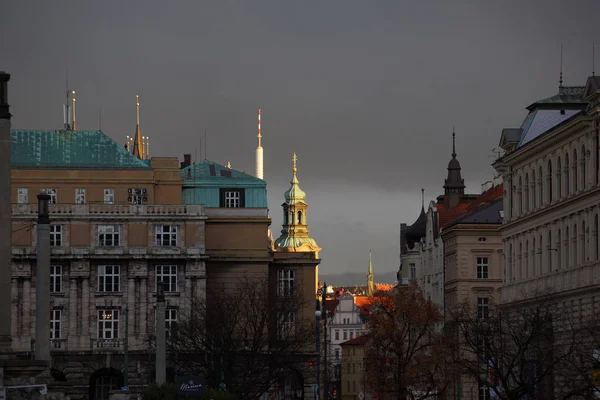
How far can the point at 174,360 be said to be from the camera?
12862cm

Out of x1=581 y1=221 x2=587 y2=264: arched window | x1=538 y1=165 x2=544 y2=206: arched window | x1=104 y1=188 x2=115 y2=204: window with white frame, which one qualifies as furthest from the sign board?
x1=104 y1=188 x2=115 y2=204: window with white frame

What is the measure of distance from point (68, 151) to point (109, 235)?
813 centimetres

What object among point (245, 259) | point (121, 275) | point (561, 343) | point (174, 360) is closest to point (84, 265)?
point (121, 275)

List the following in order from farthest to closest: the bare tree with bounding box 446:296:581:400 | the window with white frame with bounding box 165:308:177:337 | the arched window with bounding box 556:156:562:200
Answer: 1. the window with white frame with bounding box 165:308:177:337
2. the arched window with bounding box 556:156:562:200
3. the bare tree with bounding box 446:296:581:400

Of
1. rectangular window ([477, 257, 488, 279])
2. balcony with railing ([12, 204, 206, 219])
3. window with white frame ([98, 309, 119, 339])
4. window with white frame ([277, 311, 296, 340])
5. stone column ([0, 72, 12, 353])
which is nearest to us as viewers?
stone column ([0, 72, 12, 353])

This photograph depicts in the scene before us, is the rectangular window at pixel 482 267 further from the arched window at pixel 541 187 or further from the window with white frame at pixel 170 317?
the arched window at pixel 541 187

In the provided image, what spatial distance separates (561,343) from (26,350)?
53100 mm

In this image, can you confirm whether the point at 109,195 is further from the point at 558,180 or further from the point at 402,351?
the point at 558,180

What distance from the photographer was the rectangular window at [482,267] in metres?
149

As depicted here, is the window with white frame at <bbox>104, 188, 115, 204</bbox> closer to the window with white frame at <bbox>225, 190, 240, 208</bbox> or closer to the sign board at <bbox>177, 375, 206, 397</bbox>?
the window with white frame at <bbox>225, 190, 240, 208</bbox>

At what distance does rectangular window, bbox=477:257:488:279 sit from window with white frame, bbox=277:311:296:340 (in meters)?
13.6

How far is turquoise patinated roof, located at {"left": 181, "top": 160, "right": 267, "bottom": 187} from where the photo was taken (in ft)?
508

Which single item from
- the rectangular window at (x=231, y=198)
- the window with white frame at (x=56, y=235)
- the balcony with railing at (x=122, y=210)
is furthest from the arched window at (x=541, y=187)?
the window with white frame at (x=56, y=235)

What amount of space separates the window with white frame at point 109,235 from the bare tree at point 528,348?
1739 inches
